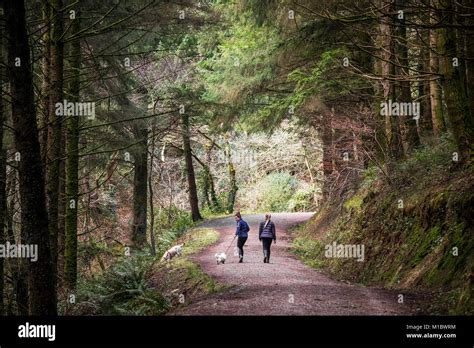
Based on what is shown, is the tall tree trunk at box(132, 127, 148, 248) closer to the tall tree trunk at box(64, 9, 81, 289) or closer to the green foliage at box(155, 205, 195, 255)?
the green foliage at box(155, 205, 195, 255)

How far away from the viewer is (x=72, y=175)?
10.9 meters

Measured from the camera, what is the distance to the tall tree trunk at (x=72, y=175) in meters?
10.6

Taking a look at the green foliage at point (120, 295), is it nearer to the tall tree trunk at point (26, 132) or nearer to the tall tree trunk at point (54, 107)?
the tall tree trunk at point (54, 107)

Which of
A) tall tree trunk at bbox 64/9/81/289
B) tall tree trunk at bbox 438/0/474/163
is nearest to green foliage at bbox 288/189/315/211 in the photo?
tall tree trunk at bbox 438/0/474/163

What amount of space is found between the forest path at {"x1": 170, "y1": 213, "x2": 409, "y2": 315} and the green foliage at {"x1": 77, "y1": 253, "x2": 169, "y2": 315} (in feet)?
4.27

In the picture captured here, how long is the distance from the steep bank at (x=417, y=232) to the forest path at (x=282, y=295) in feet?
2.34

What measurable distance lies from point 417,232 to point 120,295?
23.4ft

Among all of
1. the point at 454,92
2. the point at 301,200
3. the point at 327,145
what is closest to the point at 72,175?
the point at 454,92

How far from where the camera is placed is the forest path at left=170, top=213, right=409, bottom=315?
29.4ft

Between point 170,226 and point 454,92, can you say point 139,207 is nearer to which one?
point 170,226
